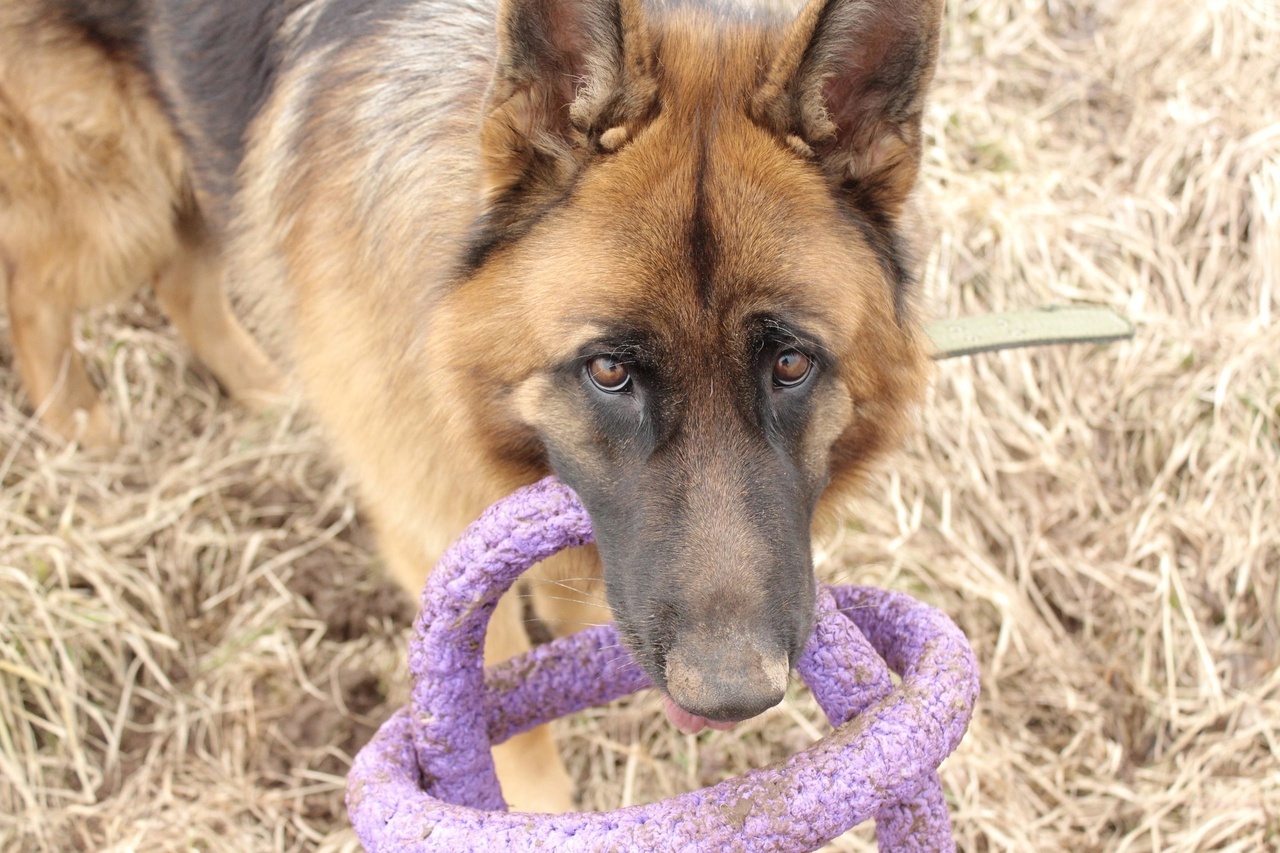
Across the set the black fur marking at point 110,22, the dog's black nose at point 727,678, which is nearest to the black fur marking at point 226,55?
the black fur marking at point 110,22

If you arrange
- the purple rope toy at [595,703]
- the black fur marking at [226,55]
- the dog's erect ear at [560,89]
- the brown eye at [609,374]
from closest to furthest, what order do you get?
the purple rope toy at [595,703] < the dog's erect ear at [560,89] < the brown eye at [609,374] < the black fur marking at [226,55]

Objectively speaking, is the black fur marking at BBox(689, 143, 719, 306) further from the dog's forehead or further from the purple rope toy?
the purple rope toy

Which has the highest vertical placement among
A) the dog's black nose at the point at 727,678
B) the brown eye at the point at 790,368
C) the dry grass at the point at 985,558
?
the brown eye at the point at 790,368

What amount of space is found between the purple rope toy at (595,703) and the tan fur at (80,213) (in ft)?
7.68

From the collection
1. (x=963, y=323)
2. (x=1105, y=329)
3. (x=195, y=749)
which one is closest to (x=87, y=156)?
(x=195, y=749)

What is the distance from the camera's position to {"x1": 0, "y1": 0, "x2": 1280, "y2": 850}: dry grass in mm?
3641

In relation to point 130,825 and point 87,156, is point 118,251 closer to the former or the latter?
point 87,156

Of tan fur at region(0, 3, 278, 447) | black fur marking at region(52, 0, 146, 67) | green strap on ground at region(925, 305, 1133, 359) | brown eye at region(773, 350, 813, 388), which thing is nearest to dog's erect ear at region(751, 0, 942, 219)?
brown eye at region(773, 350, 813, 388)

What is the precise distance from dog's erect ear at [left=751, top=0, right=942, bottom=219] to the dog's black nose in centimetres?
99

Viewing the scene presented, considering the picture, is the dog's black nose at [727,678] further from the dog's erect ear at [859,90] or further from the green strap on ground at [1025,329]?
the green strap on ground at [1025,329]

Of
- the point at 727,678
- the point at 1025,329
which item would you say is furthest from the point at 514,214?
the point at 1025,329

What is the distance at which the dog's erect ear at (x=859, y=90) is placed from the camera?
2.21 metres

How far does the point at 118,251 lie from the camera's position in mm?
4191

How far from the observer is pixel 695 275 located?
2.20 metres
